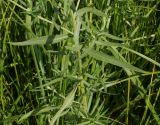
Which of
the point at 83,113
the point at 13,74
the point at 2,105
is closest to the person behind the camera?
the point at 83,113

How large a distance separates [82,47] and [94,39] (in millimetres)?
46

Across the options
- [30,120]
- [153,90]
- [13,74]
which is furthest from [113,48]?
[13,74]

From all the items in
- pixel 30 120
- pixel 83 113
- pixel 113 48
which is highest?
pixel 113 48

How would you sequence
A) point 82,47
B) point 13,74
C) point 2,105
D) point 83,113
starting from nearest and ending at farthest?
point 82,47
point 83,113
point 2,105
point 13,74

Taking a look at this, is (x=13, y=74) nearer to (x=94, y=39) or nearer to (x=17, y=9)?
(x=17, y=9)

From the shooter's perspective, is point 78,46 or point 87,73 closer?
point 78,46

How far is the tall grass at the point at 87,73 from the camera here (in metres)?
1.00

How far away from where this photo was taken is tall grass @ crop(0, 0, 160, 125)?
1.00 meters

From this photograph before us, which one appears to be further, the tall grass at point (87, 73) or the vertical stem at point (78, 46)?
the tall grass at point (87, 73)

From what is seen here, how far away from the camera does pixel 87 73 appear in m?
0.99

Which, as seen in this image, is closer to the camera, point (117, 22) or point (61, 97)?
point (61, 97)

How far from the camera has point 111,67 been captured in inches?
47.2

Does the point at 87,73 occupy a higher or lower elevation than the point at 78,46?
lower

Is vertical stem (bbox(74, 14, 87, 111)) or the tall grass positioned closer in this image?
vertical stem (bbox(74, 14, 87, 111))
